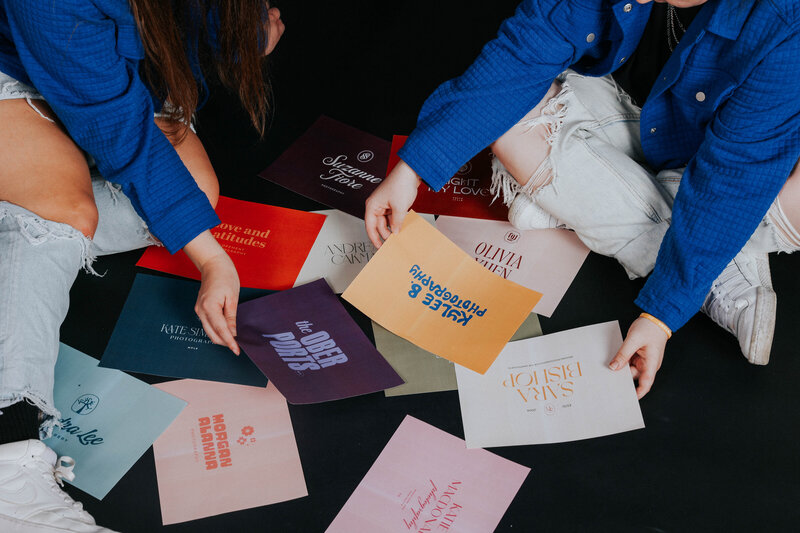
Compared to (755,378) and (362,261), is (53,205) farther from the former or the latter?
(755,378)

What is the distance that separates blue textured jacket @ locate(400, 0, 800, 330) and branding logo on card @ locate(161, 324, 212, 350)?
412 millimetres

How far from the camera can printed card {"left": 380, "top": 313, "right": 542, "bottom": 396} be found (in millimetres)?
1031

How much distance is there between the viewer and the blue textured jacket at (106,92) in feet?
2.88

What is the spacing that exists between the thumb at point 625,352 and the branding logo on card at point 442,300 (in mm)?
203

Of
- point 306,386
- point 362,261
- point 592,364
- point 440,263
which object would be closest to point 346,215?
point 362,261

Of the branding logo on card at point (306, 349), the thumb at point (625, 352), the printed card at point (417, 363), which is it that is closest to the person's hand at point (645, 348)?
the thumb at point (625, 352)

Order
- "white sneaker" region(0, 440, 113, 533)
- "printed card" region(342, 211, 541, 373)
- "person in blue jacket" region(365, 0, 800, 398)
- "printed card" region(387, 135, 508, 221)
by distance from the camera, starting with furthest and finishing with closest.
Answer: "printed card" region(387, 135, 508, 221) < "printed card" region(342, 211, 541, 373) < "person in blue jacket" region(365, 0, 800, 398) < "white sneaker" region(0, 440, 113, 533)

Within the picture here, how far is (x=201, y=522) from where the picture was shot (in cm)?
91

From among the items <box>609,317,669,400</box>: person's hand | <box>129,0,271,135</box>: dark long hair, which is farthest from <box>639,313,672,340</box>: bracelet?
<box>129,0,271,135</box>: dark long hair

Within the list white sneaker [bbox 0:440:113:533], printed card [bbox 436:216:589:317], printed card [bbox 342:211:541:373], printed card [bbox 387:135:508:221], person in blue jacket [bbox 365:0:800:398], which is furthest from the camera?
printed card [bbox 387:135:508:221]

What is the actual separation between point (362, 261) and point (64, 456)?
0.52 m

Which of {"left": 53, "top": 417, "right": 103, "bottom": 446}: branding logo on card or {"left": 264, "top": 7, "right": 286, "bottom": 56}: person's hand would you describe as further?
{"left": 264, "top": 7, "right": 286, "bottom": 56}: person's hand

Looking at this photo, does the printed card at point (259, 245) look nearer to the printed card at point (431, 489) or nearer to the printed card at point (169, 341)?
the printed card at point (169, 341)

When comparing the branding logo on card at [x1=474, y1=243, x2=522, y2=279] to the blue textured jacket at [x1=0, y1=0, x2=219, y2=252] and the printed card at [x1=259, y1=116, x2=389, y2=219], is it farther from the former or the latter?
the blue textured jacket at [x1=0, y1=0, x2=219, y2=252]
